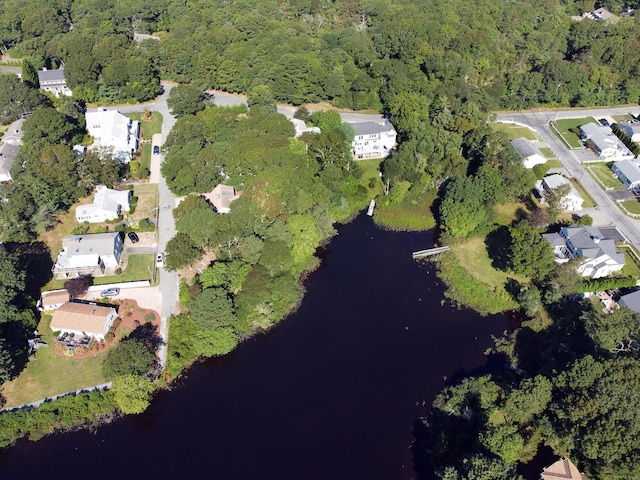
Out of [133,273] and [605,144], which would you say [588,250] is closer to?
[605,144]

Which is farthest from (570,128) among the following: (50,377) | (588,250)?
(50,377)

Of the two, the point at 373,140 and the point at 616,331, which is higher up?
the point at 616,331

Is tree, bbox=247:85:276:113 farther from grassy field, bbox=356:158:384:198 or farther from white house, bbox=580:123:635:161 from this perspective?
white house, bbox=580:123:635:161

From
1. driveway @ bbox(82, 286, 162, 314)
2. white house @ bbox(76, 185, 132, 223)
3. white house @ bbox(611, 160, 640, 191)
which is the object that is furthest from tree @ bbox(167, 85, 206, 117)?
white house @ bbox(611, 160, 640, 191)

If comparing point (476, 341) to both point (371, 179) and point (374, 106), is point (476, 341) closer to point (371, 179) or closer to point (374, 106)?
point (371, 179)

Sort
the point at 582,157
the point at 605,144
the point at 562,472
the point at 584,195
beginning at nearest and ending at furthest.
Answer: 1. the point at 562,472
2. the point at 584,195
3. the point at 605,144
4. the point at 582,157

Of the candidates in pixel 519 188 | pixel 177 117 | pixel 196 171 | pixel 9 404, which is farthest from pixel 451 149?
pixel 9 404
